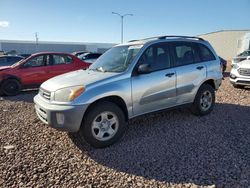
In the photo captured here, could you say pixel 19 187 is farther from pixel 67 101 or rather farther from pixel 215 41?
pixel 215 41

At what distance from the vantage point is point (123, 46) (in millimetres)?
5000

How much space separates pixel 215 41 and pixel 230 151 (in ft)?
128

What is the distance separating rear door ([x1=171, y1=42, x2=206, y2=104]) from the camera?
4.82 meters

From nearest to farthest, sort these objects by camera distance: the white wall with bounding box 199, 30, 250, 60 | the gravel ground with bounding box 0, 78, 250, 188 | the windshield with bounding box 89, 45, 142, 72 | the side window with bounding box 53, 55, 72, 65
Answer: the gravel ground with bounding box 0, 78, 250, 188
the windshield with bounding box 89, 45, 142, 72
the side window with bounding box 53, 55, 72, 65
the white wall with bounding box 199, 30, 250, 60

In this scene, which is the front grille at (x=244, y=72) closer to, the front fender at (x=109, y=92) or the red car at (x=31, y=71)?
the red car at (x=31, y=71)

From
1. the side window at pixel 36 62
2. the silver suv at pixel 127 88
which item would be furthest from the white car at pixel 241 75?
the side window at pixel 36 62

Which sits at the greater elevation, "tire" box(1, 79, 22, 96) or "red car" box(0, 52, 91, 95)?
"red car" box(0, 52, 91, 95)

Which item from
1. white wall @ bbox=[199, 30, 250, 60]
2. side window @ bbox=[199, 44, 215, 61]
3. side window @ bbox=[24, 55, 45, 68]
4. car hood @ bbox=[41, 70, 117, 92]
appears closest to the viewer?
car hood @ bbox=[41, 70, 117, 92]

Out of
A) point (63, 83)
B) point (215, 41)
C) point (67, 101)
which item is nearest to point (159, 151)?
point (67, 101)

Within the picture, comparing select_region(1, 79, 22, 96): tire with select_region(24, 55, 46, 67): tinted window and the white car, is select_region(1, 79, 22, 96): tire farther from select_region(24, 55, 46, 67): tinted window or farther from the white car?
the white car

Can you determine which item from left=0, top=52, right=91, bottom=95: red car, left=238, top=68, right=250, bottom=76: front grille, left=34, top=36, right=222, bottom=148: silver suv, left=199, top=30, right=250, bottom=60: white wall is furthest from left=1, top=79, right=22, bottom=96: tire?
left=199, top=30, right=250, bottom=60: white wall

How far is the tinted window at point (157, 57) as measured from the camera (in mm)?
4410

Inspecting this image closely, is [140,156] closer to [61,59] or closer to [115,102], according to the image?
[115,102]

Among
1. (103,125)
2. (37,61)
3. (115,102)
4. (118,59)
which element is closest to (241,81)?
(118,59)
